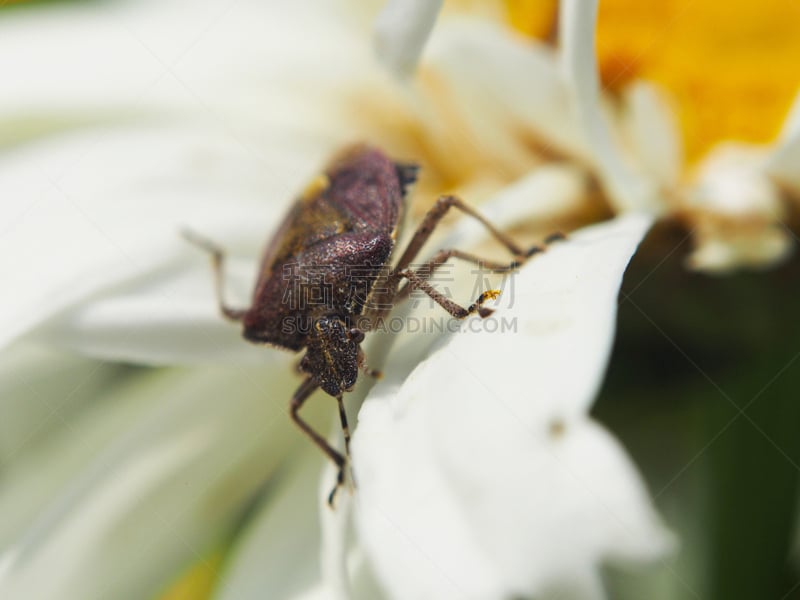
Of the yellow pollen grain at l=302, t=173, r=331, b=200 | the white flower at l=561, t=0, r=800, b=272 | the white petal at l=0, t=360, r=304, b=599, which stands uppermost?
the yellow pollen grain at l=302, t=173, r=331, b=200

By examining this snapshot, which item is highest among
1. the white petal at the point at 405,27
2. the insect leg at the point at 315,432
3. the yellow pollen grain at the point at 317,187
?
the white petal at the point at 405,27

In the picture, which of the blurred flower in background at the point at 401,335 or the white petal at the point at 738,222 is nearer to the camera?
the blurred flower in background at the point at 401,335

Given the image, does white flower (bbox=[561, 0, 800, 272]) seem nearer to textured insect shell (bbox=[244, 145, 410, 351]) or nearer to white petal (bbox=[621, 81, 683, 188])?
white petal (bbox=[621, 81, 683, 188])

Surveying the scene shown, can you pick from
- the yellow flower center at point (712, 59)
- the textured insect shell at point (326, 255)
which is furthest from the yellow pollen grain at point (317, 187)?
the yellow flower center at point (712, 59)

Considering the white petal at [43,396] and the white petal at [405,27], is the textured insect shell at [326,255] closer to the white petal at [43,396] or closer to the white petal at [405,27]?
the white petal at [405,27]

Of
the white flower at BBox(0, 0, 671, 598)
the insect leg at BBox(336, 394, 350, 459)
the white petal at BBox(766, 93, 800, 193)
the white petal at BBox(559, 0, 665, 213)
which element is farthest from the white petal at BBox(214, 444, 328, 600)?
the white petal at BBox(766, 93, 800, 193)

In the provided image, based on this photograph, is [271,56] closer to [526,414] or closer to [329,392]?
[329,392]

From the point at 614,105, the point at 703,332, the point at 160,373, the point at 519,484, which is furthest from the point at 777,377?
the point at 160,373
